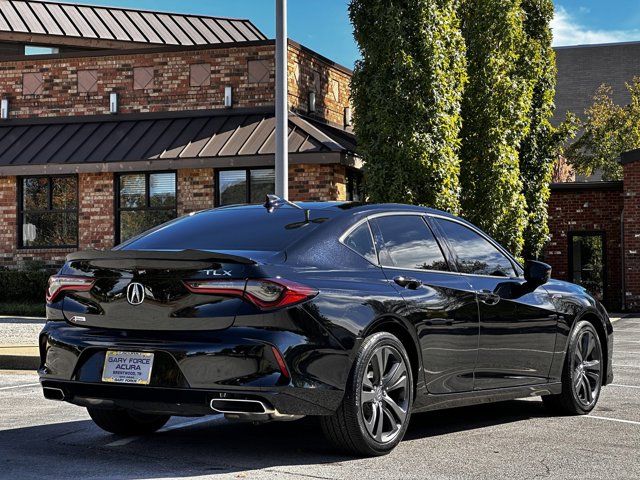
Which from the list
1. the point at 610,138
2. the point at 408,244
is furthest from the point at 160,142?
the point at 610,138

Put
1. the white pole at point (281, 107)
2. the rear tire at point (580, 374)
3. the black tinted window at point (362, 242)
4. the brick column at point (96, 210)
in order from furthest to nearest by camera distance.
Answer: the brick column at point (96, 210) → the white pole at point (281, 107) → the rear tire at point (580, 374) → the black tinted window at point (362, 242)

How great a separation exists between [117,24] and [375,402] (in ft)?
115

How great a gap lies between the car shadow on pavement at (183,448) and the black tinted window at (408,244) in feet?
3.84

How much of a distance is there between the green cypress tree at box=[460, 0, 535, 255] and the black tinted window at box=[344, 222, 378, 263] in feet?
54.8

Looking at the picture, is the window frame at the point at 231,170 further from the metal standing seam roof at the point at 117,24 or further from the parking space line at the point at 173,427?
the parking space line at the point at 173,427

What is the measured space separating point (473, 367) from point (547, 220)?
20845 mm

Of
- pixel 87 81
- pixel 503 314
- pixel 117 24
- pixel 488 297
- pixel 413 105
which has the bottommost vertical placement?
pixel 503 314

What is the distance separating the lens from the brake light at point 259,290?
18.8 ft

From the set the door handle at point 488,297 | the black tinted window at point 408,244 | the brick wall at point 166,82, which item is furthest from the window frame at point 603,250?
the black tinted window at point 408,244

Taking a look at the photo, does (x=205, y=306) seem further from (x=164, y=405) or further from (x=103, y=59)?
(x=103, y=59)

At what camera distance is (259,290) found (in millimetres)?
5746

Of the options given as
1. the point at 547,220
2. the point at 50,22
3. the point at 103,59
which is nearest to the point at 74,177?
the point at 103,59

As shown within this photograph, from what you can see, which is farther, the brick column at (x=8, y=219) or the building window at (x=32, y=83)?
the building window at (x=32, y=83)

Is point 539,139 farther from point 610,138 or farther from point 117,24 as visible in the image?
point 117,24
